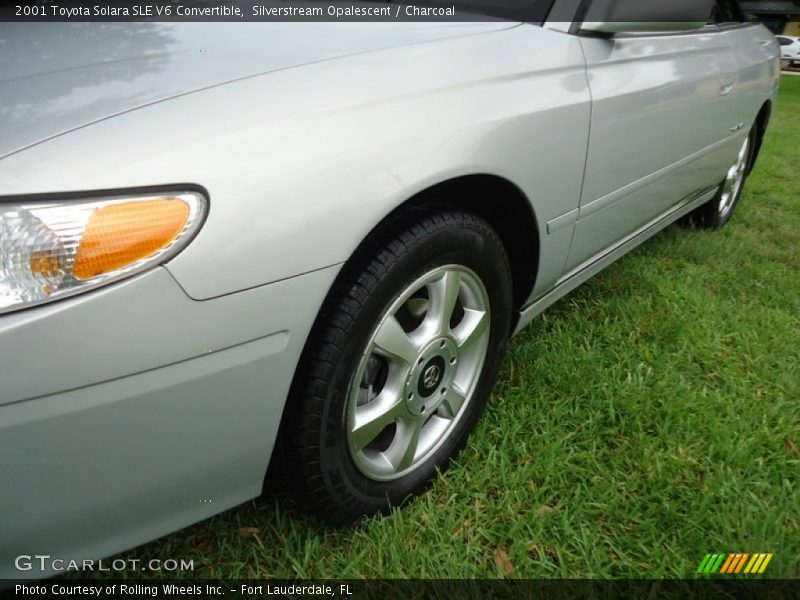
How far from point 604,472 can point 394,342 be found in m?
0.72

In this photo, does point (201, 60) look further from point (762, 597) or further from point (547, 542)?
point (762, 597)

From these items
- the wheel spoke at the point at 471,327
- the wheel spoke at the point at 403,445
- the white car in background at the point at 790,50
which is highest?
the wheel spoke at the point at 471,327

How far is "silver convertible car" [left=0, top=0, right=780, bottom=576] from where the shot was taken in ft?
2.89

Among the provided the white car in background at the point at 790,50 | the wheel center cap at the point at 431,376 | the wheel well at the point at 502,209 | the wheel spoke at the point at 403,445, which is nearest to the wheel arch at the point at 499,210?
the wheel well at the point at 502,209

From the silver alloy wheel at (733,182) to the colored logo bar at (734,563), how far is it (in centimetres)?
244

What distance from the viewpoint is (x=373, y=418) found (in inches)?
53.2

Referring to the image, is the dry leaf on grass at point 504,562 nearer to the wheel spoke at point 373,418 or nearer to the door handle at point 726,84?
the wheel spoke at point 373,418

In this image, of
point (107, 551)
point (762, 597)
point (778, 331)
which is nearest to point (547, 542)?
point (762, 597)

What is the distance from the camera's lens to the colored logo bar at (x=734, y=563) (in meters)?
1.38

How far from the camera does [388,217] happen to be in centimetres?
126

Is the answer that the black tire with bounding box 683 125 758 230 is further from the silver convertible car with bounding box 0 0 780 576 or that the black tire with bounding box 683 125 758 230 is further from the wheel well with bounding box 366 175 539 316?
the wheel well with bounding box 366 175 539 316

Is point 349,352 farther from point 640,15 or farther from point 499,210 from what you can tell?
point 640,15

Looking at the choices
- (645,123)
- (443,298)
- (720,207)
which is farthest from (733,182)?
(443,298)

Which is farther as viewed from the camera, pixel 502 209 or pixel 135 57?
pixel 502 209
